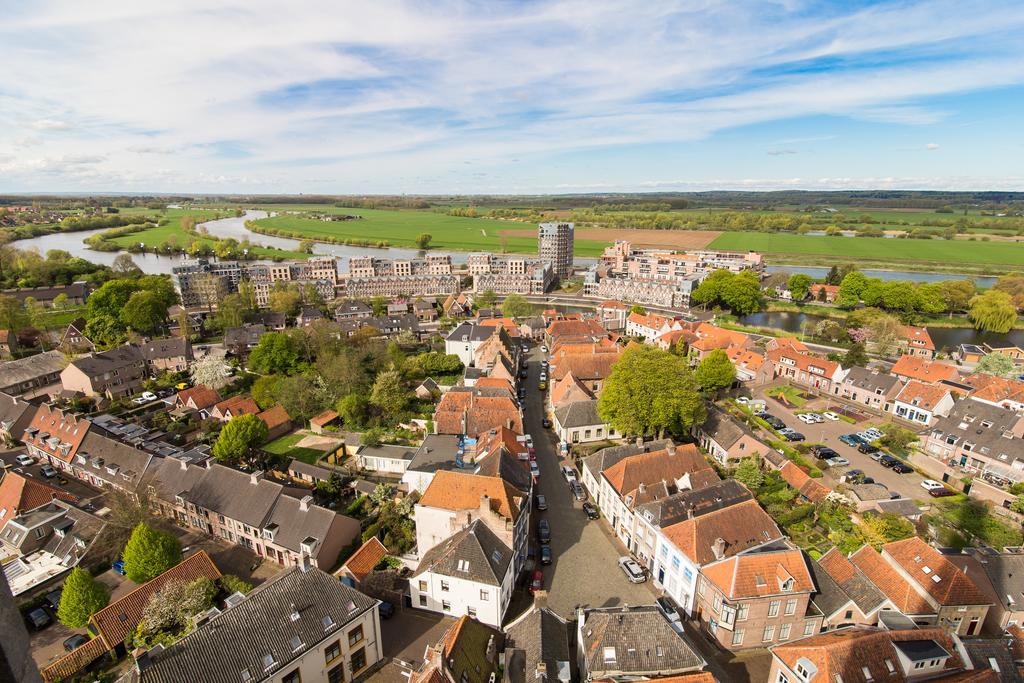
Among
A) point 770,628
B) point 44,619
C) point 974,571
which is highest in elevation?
point 974,571

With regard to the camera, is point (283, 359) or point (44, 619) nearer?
point (44, 619)

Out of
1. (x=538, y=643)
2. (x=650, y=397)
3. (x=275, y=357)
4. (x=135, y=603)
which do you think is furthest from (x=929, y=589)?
(x=275, y=357)

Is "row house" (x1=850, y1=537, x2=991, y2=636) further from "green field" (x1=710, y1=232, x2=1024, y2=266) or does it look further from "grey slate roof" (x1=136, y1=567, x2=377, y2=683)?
"green field" (x1=710, y1=232, x2=1024, y2=266)

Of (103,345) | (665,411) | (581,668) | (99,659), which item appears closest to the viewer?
(581,668)

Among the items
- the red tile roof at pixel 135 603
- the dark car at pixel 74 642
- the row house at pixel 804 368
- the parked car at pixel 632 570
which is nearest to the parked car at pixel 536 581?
the parked car at pixel 632 570

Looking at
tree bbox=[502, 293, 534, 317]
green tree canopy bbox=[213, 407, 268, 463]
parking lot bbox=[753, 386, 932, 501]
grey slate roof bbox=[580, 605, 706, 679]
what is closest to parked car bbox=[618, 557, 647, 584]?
grey slate roof bbox=[580, 605, 706, 679]

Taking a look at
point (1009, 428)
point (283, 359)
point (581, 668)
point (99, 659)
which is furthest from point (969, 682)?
point (283, 359)

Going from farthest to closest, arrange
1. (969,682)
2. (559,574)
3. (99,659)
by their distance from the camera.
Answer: (559,574) < (99,659) < (969,682)

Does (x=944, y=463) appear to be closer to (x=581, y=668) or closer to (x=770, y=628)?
(x=770, y=628)
